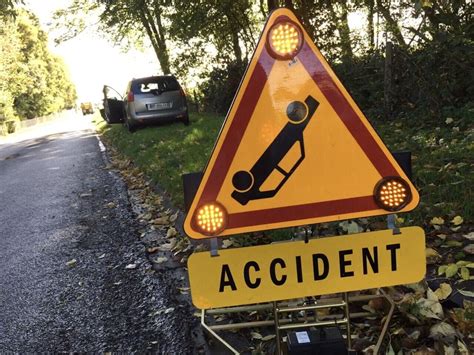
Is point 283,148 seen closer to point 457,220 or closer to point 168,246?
point 457,220

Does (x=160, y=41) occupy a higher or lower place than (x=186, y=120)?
higher

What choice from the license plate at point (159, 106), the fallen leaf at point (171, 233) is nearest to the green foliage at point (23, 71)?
the license plate at point (159, 106)

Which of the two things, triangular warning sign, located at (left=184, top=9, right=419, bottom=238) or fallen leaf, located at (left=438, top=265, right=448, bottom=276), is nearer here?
triangular warning sign, located at (left=184, top=9, right=419, bottom=238)

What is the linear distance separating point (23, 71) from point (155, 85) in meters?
37.1

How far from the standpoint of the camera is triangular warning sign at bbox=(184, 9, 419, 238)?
1716 mm

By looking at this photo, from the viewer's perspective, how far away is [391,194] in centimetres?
173

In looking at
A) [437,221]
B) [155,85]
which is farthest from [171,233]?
[155,85]

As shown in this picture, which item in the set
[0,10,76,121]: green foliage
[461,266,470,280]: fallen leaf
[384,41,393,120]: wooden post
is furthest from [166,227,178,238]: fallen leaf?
[0,10,76,121]: green foliage

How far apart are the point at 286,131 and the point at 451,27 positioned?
736 centimetres

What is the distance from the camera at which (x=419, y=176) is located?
463 cm

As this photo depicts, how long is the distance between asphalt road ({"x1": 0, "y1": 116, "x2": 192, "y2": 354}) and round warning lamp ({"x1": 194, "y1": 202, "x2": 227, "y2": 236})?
1153mm

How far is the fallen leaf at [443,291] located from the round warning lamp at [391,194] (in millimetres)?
1065

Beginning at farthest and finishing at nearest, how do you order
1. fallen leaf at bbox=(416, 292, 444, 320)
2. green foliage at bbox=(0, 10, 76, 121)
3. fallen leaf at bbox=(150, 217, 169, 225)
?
green foliage at bbox=(0, 10, 76, 121)
fallen leaf at bbox=(150, 217, 169, 225)
fallen leaf at bbox=(416, 292, 444, 320)

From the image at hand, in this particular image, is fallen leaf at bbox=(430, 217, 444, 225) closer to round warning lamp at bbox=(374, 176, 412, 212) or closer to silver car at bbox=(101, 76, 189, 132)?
round warning lamp at bbox=(374, 176, 412, 212)
